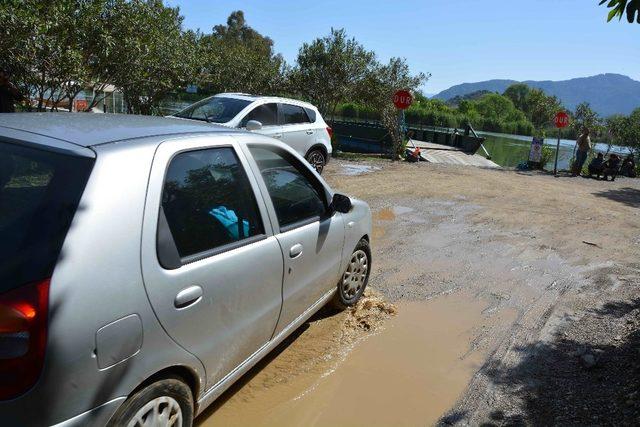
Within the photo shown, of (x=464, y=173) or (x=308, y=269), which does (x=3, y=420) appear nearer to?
(x=308, y=269)

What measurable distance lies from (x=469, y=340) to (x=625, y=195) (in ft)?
41.2

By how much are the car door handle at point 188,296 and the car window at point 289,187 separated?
961mm

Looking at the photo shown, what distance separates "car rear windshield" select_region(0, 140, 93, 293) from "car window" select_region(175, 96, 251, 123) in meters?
7.44

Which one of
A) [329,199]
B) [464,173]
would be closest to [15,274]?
[329,199]

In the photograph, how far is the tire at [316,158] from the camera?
1196 cm

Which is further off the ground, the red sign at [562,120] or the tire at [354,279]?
the red sign at [562,120]

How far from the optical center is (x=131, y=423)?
6.84 feet

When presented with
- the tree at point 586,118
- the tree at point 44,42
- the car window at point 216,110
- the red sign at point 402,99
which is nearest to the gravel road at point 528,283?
the car window at point 216,110

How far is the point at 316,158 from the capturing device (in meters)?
12.2

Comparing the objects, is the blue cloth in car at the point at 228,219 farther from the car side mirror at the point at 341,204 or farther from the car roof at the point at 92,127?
the car side mirror at the point at 341,204

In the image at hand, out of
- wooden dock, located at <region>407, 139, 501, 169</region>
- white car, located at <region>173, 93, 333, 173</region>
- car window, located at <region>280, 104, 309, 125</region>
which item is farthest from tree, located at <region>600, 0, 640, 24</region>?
wooden dock, located at <region>407, 139, 501, 169</region>

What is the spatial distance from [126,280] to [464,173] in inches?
590

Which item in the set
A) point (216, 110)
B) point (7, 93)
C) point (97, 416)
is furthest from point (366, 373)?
point (7, 93)

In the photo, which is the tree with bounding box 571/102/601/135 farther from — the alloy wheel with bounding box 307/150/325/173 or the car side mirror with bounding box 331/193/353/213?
the car side mirror with bounding box 331/193/353/213
